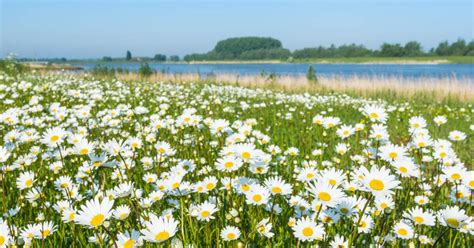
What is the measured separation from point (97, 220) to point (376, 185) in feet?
3.82

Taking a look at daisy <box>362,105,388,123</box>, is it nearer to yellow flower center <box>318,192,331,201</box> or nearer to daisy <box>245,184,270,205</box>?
daisy <box>245,184,270,205</box>

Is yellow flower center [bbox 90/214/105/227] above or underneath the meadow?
above

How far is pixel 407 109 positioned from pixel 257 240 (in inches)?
345

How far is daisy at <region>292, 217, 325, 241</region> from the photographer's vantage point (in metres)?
1.57

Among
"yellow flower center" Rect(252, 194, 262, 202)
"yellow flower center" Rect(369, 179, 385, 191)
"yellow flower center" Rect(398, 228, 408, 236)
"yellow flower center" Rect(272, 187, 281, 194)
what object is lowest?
"yellow flower center" Rect(398, 228, 408, 236)

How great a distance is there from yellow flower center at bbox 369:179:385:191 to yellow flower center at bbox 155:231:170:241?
0.87 m

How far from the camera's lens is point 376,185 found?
4.88 feet

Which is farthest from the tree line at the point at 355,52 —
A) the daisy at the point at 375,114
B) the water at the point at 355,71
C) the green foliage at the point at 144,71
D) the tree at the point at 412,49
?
the daisy at the point at 375,114

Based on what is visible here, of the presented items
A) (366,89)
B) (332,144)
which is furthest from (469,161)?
(366,89)

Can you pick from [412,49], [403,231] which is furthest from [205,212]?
[412,49]

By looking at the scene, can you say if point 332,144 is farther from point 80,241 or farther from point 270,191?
point 80,241

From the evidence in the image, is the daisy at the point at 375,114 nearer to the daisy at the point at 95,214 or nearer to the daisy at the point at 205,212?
the daisy at the point at 205,212

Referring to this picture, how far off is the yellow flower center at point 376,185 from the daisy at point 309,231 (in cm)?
31

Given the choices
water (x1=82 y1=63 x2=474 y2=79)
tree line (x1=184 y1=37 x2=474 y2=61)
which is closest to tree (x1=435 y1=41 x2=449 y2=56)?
tree line (x1=184 y1=37 x2=474 y2=61)
